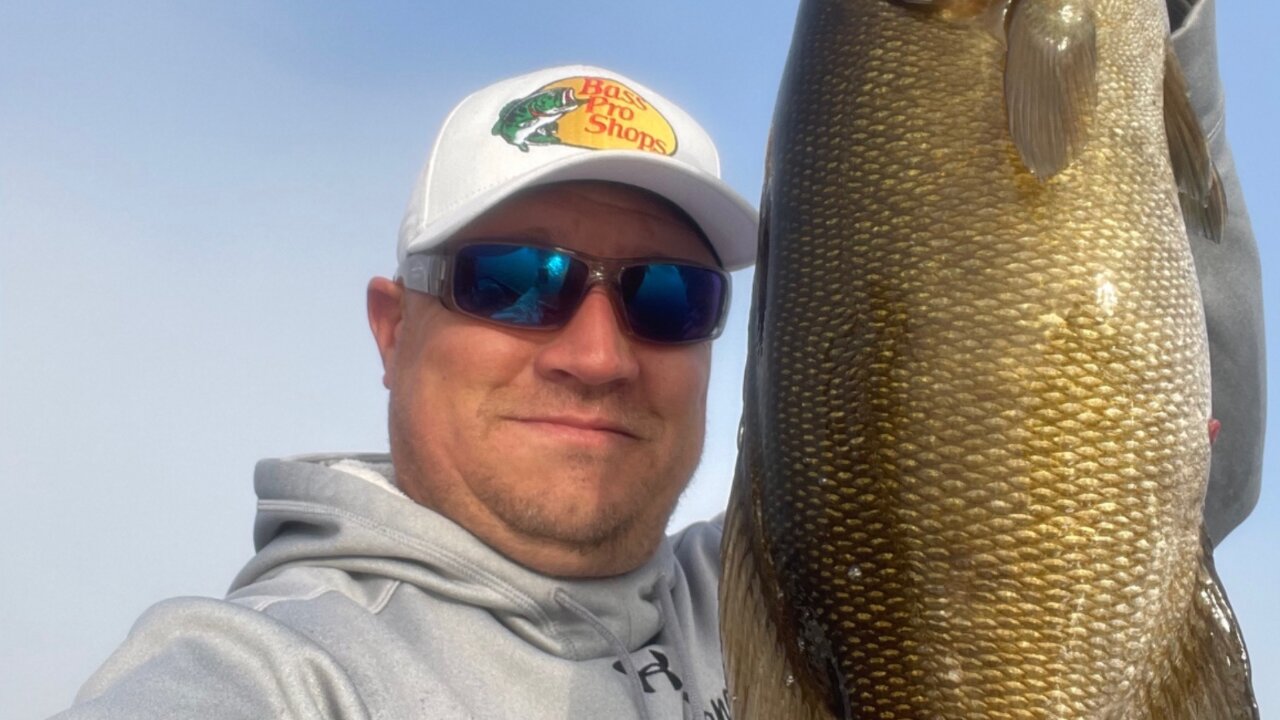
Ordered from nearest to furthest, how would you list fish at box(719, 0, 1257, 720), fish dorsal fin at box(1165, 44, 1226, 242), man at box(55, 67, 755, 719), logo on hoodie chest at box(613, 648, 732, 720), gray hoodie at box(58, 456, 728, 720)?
fish at box(719, 0, 1257, 720), fish dorsal fin at box(1165, 44, 1226, 242), gray hoodie at box(58, 456, 728, 720), man at box(55, 67, 755, 719), logo on hoodie chest at box(613, 648, 732, 720)

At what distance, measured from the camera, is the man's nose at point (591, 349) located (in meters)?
2.58

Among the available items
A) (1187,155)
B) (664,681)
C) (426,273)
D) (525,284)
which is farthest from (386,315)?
(1187,155)

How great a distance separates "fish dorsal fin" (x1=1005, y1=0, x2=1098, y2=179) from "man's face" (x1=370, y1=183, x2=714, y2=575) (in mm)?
1217

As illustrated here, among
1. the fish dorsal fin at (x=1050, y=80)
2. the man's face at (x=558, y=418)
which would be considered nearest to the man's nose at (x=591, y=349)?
the man's face at (x=558, y=418)

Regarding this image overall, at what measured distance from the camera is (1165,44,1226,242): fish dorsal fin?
1.72 meters

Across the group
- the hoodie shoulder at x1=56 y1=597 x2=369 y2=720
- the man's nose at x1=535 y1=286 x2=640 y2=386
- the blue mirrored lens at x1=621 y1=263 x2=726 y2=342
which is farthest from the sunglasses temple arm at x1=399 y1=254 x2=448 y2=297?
the hoodie shoulder at x1=56 y1=597 x2=369 y2=720

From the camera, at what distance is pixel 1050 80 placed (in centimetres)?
163

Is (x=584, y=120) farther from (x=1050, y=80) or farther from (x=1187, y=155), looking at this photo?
(x=1187, y=155)

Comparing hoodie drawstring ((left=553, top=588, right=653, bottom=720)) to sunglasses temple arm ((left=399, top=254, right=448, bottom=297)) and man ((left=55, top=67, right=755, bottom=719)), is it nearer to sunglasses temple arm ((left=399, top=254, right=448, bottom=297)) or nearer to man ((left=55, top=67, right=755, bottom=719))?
man ((left=55, top=67, right=755, bottom=719))

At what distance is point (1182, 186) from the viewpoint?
1728 mm

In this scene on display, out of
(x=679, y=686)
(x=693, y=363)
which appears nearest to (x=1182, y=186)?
(x=693, y=363)

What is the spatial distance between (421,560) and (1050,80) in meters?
1.61

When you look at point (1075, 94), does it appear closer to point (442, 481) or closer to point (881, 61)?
point (881, 61)

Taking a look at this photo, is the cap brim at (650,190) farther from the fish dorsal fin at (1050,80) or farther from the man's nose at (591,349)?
the fish dorsal fin at (1050,80)
